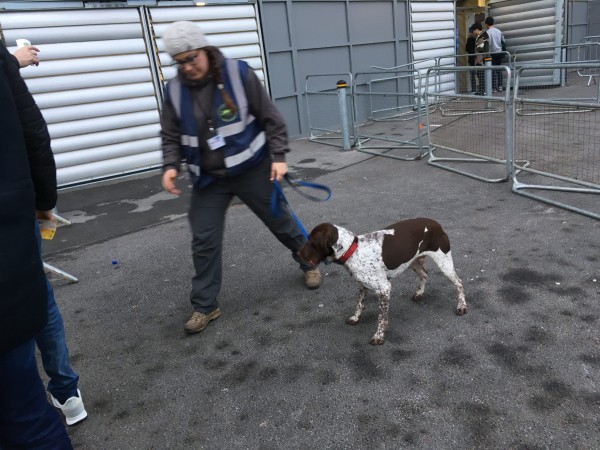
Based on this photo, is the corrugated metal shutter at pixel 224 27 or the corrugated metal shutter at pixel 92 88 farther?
the corrugated metal shutter at pixel 224 27

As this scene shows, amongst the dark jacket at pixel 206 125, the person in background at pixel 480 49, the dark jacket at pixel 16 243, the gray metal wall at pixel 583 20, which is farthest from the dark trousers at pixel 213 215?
the gray metal wall at pixel 583 20

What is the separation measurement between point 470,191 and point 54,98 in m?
6.21

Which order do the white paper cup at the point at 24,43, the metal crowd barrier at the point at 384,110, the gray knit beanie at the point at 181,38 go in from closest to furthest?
the gray knit beanie at the point at 181,38
the white paper cup at the point at 24,43
the metal crowd barrier at the point at 384,110

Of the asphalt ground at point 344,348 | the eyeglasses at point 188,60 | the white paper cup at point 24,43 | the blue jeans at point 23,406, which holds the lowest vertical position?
the asphalt ground at point 344,348

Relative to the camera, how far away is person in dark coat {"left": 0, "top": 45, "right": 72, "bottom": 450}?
147 cm

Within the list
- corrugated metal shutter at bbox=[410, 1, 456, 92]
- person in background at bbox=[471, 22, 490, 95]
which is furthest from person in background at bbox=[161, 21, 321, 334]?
person in background at bbox=[471, 22, 490, 95]

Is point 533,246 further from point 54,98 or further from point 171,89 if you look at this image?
point 54,98

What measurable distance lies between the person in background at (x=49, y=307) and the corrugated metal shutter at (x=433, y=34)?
11.7 metres

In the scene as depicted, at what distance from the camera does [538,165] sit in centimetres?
677

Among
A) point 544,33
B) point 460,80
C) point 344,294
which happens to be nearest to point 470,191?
point 344,294

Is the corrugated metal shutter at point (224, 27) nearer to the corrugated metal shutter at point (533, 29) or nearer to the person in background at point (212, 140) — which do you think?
the person in background at point (212, 140)

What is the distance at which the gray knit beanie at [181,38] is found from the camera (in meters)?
2.76

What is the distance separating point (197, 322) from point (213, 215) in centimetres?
75

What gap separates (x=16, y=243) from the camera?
1.50 meters
